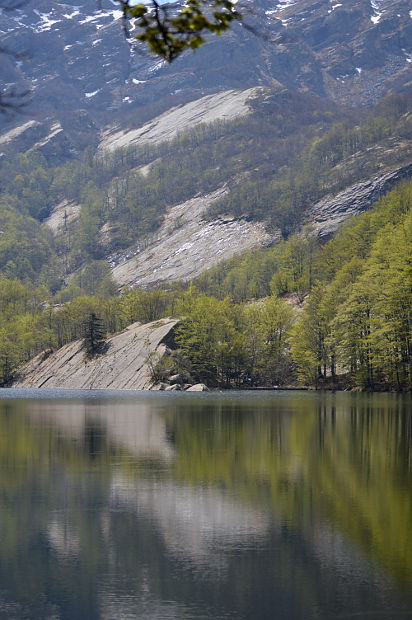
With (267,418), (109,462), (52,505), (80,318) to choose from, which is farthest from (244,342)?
(52,505)

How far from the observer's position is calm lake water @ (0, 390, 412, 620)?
14.4m

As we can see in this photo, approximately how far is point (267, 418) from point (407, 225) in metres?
52.9

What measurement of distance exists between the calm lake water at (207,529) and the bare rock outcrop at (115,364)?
86312mm

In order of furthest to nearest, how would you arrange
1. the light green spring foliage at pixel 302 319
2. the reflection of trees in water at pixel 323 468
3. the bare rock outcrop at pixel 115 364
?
the bare rock outcrop at pixel 115 364, the light green spring foliage at pixel 302 319, the reflection of trees in water at pixel 323 468

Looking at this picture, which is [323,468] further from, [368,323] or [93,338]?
[93,338]

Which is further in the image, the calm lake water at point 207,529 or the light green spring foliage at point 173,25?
the calm lake water at point 207,529

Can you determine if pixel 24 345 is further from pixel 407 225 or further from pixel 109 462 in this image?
pixel 109 462

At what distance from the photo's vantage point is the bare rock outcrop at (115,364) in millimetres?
124250

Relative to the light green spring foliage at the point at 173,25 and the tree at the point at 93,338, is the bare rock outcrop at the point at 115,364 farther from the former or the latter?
the light green spring foliage at the point at 173,25

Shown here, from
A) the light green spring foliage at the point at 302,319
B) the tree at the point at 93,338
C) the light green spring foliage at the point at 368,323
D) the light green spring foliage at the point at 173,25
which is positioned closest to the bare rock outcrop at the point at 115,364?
the tree at the point at 93,338

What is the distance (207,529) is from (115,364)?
366ft

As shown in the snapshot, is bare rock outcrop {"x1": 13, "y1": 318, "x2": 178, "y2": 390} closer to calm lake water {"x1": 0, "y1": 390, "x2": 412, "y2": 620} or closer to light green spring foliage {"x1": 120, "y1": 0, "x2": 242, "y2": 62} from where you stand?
calm lake water {"x1": 0, "y1": 390, "x2": 412, "y2": 620}

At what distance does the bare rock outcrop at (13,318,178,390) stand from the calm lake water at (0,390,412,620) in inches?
3398

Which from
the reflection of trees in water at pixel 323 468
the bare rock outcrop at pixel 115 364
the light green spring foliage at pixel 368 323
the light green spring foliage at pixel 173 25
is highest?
the light green spring foliage at pixel 173 25
